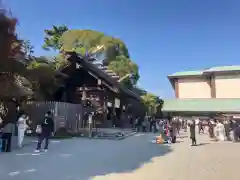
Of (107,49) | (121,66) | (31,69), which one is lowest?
(31,69)

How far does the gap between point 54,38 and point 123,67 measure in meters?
16.2

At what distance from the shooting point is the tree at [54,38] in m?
42.9

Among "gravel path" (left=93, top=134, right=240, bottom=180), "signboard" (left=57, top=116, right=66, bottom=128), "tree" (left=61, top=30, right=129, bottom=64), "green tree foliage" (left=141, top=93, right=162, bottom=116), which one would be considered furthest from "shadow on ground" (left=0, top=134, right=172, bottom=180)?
"tree" (left=61, top=30, right=129, bottom=64)

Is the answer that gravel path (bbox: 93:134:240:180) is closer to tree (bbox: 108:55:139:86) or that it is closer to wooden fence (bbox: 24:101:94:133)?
wooden fence (bbox: 24:101:94:133)

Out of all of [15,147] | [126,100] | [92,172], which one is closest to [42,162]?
[92,172]

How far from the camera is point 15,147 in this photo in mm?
10852

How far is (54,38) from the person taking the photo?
43625 millimetres

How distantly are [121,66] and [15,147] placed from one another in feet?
85.4

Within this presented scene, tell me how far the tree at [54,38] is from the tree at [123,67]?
38.8 ft

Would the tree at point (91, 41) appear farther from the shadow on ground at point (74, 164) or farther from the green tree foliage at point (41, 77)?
the shadow on ground at point (74, 164)

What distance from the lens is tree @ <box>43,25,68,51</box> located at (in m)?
42.9

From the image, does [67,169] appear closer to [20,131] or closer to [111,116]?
[20,131]

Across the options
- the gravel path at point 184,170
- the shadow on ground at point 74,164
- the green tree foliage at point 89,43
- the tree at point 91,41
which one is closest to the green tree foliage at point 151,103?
the green tree foliage at point 89,43

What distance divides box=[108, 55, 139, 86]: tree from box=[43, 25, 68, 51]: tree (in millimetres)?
11825
